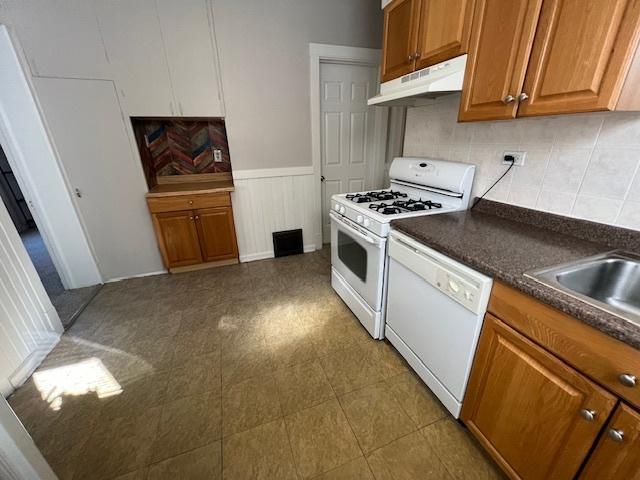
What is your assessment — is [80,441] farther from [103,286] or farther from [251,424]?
[103,286]

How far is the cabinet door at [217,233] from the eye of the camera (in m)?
2.74

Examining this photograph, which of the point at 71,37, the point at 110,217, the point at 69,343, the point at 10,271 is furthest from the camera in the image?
the point at 110,217

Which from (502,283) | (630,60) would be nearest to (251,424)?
(502,283)

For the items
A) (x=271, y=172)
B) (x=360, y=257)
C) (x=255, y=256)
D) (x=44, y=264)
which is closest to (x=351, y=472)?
(x=360, y=257)

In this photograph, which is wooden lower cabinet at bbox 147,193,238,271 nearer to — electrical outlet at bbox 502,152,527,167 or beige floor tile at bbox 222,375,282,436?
beige floor tile at bbox 222,375,282,436

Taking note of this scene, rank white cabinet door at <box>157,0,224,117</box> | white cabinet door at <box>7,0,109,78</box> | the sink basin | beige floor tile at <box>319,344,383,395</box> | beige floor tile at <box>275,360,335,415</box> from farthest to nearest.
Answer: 1. white cabinet door at <box>157,0,224,117</box>
2. white cabinet door at <box>7,0,109,78</box>
3. beige floor tile at <box>319,344,383,395</box>
4. beige floor tile at <box>275,360,335,415</box>
5. the sink basin

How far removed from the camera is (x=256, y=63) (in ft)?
8.30

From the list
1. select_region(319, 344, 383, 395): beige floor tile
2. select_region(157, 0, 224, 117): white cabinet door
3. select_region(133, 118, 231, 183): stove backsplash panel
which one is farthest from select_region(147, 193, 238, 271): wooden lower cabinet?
select_region(319, 344, 383, 395): beige floor tile

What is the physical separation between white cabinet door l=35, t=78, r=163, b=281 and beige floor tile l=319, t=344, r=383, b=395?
7.31ft

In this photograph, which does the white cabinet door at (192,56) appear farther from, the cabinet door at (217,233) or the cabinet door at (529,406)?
the cabinet door at (529,406)

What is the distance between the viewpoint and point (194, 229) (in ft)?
8.96

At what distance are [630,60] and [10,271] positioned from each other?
126 inches

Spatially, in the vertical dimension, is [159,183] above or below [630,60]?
below

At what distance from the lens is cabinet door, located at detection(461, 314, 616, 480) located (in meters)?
0.78
